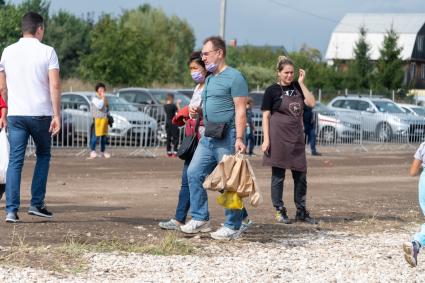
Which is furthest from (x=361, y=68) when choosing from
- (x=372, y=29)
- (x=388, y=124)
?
(x=388, y=124)

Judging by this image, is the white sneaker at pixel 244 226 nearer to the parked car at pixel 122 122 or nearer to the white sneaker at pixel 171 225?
the white sneaker at pixel 171 225

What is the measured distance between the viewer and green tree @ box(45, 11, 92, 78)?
228 feet

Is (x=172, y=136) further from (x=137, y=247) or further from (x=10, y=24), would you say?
(x=10, y=24)

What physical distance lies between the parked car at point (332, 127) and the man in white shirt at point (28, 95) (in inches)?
859

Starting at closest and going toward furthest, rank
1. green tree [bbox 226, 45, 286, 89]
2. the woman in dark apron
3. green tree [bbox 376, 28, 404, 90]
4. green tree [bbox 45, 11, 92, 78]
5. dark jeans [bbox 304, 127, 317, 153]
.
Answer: the woman in dark apron → dark jeans [bbox 304, 127, 317, 153] → green tree [bbox 226, 45, 286, 89] → green tree [bbox 45, 11, 92, 78] → green tree [bbox 376, 28, 404, 90]

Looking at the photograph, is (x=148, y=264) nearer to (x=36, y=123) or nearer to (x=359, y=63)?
(x=36, y=123)

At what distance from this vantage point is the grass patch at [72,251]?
866cm

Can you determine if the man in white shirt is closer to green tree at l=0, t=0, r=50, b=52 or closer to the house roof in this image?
green tree at l=0, t=0, r=50, b=52

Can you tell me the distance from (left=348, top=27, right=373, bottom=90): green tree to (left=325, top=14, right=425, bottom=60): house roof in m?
31.7

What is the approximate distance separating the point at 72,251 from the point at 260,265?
5.44ft

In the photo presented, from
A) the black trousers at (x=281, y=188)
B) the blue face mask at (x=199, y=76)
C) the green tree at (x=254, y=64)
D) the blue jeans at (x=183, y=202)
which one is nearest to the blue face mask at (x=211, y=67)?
the blue face mask at (x=199, y=76)

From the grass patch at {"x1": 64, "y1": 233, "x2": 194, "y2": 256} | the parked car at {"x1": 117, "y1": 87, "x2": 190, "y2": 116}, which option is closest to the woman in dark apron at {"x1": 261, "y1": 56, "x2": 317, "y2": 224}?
the grass patch at {"x1": 64, "y1": 233, "x2": 194, "y2": 256}

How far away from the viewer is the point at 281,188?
1230 centimetres

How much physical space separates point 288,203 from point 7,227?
216 inches
